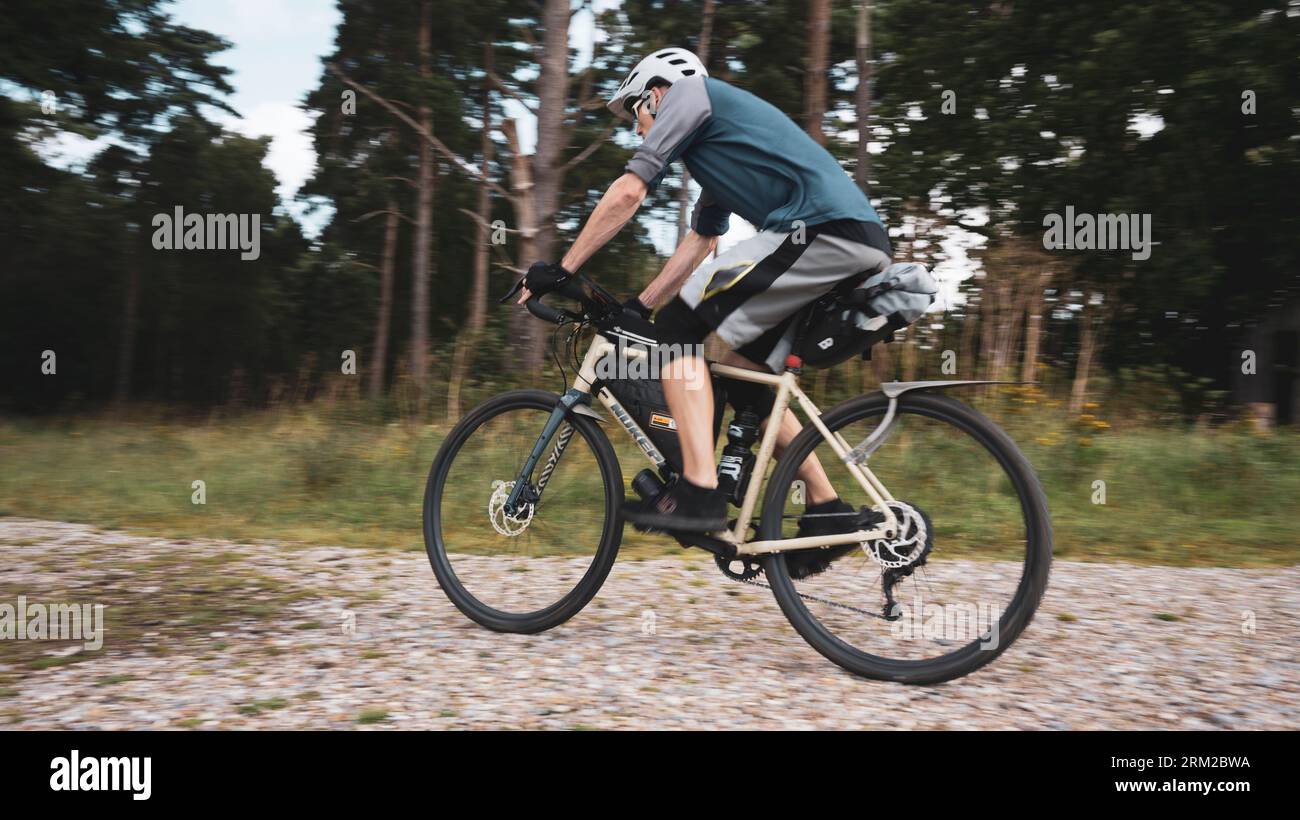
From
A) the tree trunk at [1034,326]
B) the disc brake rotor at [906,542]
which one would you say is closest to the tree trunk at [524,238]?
the tree trunk at [1034,326]

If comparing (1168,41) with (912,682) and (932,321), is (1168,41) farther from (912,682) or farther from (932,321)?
(912,682)

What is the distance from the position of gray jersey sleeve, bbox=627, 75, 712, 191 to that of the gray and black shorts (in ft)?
1.23

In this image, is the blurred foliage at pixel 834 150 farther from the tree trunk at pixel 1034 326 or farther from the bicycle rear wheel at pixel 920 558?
the bicycle rear wheel at pixel 920 558

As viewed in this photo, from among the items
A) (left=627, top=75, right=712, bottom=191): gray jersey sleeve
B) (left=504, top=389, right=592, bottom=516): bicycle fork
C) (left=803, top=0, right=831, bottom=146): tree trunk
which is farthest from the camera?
(left=803, top=0, right=831, bottom=146): tree trunk

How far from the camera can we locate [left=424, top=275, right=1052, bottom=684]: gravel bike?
3.23 metres

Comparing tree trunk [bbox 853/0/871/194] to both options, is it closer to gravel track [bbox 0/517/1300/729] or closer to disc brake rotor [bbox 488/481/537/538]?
gravel track [bbox 0/517/1300/729]

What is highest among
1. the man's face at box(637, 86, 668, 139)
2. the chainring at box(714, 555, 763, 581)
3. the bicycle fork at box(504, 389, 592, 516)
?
the man's face at box(637, 86, 668, 139)

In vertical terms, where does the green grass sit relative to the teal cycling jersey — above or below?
below

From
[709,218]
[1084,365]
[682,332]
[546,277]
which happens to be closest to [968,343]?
[1084,365]

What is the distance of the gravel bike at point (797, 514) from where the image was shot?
3230 millimetres

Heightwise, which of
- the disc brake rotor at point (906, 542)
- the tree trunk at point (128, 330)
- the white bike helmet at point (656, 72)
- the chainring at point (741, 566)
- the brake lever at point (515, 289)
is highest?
the tree trunk at point (128, 330)

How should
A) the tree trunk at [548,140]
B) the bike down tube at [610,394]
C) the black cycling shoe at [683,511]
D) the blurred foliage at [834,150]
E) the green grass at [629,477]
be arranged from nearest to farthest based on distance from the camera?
the black cycling shoe at [683,511], the bike down tube at [610,394], the green grass at [629,477], the tree trunk at [548,140], the blurred foliage at [834,150]

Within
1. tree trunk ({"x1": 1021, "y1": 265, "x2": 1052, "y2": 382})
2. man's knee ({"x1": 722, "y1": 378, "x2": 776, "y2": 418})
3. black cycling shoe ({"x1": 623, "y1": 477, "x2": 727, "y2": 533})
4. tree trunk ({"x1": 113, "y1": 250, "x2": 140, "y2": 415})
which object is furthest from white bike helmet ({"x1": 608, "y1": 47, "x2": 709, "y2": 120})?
tree trunk ({"x1": 113, "y1": 250, "x2": 140, "y2": 415})

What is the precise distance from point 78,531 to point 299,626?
10.3 ft
